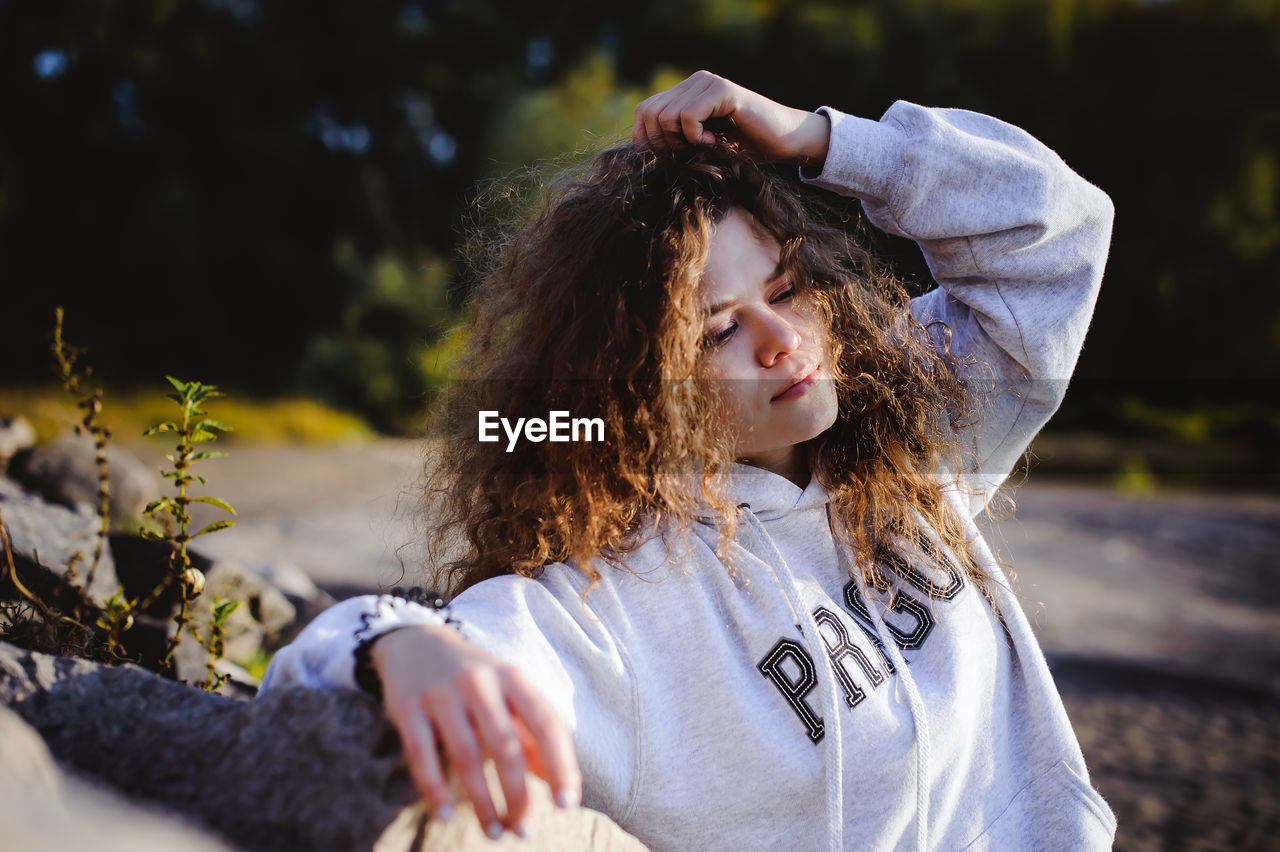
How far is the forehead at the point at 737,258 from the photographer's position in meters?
1.58

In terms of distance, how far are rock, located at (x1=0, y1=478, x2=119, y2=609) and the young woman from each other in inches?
38.4

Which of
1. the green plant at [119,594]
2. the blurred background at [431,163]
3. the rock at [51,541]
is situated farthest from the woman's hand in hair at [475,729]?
the blurred background at [431,163]

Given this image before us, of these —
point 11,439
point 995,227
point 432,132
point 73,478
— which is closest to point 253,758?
point 995,227

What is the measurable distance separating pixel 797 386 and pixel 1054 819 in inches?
34.7

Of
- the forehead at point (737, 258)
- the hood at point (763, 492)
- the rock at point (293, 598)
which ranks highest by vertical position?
the forehead at point (737, 258)

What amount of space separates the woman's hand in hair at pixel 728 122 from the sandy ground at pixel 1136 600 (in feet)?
3.04

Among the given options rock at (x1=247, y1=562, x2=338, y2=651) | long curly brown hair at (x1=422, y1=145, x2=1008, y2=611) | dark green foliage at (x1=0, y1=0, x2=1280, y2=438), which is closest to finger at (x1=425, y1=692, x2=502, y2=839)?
long curly brown hair at (x1=422, y1=145, x2=1008, y2=611)

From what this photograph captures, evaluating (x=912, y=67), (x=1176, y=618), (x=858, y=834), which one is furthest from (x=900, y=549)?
(x=912, y=67)

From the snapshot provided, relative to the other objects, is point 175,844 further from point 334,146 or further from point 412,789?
point 334,146

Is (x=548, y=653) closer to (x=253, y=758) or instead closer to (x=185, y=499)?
(x=253, y=758)

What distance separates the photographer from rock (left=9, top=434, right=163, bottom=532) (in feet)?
12.6

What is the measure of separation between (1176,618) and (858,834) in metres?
5.05

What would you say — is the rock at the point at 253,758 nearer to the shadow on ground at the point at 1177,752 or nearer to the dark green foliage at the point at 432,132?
the shadow on ground at the point at 1177,752

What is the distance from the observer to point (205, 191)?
51.7ft
